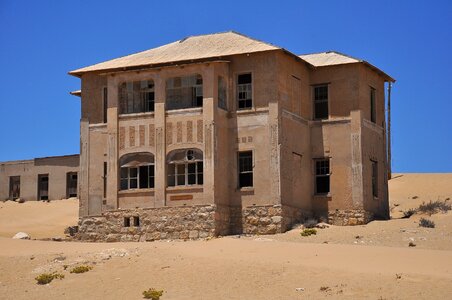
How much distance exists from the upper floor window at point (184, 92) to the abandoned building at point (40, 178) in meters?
21.0

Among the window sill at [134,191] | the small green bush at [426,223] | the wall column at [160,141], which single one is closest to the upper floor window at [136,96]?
the wall column at [160,141]

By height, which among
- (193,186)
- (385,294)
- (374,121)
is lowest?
(385,294)

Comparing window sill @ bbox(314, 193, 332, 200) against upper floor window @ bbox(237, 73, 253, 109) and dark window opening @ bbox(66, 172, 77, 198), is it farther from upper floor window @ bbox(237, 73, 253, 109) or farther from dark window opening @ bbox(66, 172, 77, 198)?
dark window opening @ bbox(66, 172, 77, 198)

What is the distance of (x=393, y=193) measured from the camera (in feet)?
252

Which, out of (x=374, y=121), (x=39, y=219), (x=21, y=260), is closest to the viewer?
(x=21, y=260)

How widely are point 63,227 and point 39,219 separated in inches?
174

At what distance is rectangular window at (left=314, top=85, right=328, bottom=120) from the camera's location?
152ft

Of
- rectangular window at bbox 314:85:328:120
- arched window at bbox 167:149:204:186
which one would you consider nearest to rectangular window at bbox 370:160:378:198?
rectangular window at bbox 314:85:328:120

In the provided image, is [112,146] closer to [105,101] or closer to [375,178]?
[105,101]

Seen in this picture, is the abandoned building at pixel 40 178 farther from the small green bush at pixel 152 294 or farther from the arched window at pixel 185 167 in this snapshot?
the small green bush at pixel 152 294

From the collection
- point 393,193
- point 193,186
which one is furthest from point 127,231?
point 393,193

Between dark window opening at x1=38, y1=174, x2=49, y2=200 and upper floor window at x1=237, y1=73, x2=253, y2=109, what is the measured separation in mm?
25180

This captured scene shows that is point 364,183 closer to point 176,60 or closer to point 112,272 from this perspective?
point 176,60

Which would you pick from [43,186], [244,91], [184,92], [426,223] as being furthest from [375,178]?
[43,186]
